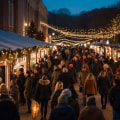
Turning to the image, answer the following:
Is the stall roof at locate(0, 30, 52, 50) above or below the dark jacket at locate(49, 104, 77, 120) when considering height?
above

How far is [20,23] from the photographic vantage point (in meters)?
37.4

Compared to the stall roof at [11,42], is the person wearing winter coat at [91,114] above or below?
below

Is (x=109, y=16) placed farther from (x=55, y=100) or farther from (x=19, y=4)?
(x=55, y=100)

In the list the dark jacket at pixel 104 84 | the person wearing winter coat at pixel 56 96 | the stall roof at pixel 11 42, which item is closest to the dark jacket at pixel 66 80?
the dark jacket at pixel 104 84

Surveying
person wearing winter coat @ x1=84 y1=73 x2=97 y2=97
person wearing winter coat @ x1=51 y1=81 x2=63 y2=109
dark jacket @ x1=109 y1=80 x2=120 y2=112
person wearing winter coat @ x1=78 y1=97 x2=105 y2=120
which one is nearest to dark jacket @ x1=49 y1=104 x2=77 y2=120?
person wearing winter coat @ x1=78 y1=97 x2=105 y2=120

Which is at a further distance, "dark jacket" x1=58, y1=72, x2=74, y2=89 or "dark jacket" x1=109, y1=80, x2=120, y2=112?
"dark jacket" x1=58, y1=72, x2=74, y2=89

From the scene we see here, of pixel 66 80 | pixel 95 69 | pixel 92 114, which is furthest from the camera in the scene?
pixel 95 69

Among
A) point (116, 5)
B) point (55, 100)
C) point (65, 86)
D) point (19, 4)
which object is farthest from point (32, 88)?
point (116, 5)

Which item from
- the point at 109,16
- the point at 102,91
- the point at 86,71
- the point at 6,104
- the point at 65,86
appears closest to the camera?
the point at 6,104

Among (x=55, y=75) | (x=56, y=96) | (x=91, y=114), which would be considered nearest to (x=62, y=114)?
(x=91, y=114)

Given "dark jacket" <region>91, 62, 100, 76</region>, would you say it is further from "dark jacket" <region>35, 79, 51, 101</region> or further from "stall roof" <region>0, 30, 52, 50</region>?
"dark jacket" <region>35, 79, 51, 101</region>

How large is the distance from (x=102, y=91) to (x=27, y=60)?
860cm

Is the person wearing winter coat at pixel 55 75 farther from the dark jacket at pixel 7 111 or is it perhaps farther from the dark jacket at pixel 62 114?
the dark jacket at pixel 62 114

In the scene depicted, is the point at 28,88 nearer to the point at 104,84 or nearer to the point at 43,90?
the point at 43,90
